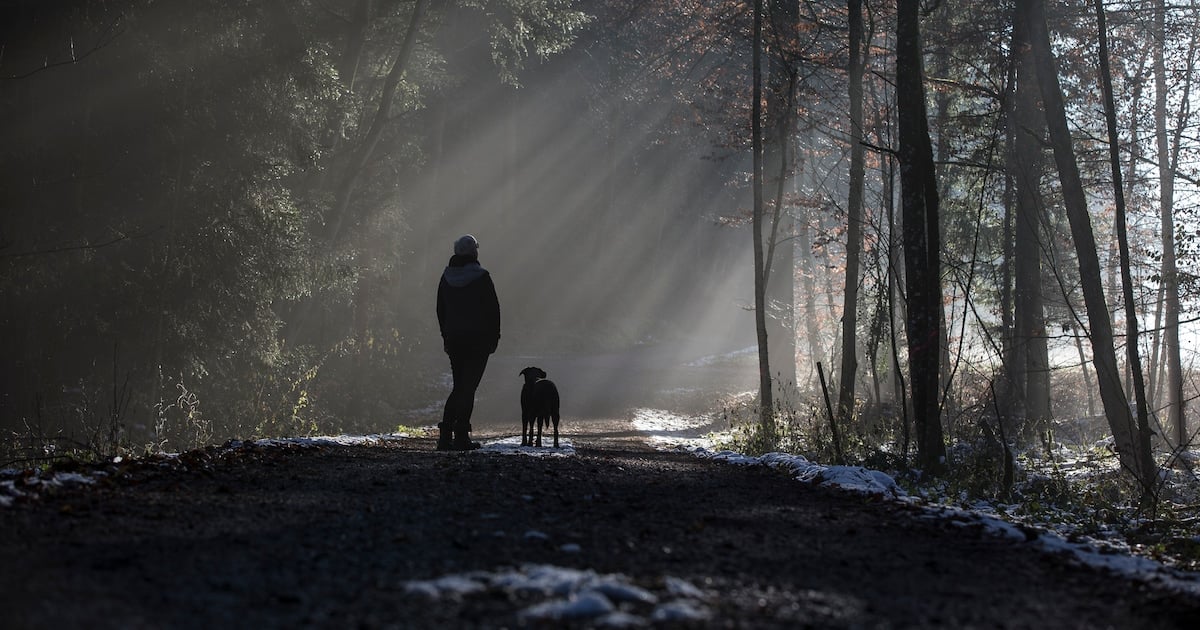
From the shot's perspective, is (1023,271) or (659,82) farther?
(659,82)

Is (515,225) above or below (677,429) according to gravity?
above

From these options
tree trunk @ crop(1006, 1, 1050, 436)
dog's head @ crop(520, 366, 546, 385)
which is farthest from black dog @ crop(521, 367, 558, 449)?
tree trunk @ crop(1006, 1, 1050, 436)

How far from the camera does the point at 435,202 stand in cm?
3862

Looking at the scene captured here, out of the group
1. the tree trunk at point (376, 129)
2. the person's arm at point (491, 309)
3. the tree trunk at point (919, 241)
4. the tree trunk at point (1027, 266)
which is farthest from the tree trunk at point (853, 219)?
the tree trunk at point (376, 129)

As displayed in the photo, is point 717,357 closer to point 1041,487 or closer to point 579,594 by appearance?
point 1041,487

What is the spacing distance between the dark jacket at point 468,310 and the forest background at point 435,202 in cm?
361

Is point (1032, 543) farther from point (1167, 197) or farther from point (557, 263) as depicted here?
point (557, 263)

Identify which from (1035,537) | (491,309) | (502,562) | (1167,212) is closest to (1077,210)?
(491,309)

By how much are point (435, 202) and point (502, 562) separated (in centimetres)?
3567

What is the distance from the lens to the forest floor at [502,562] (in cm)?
329

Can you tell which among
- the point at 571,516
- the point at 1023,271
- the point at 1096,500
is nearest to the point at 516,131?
the point at 1023,271

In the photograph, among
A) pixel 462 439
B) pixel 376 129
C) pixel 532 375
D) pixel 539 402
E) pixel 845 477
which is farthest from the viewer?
pixel 376 129

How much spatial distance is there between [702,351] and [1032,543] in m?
42.8

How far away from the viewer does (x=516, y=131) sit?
4328 cm
